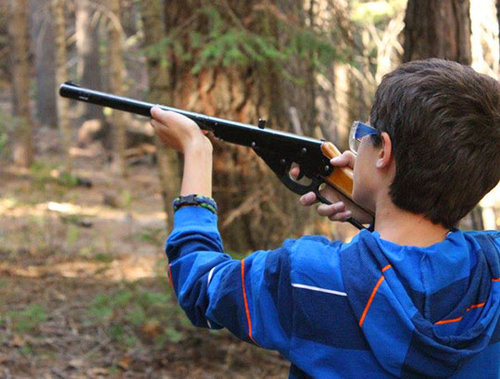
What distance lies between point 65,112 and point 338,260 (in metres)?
14.0

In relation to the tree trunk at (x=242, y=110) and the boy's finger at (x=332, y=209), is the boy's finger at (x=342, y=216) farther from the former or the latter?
the tree trunk at (x=242, y=110)

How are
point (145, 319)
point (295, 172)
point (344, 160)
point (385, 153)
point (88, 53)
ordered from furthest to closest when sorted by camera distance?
point (88, 53) < point (145, 319) < point (295, 172) < point (344, 160) < point (385, 153)

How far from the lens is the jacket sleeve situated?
5.81ft

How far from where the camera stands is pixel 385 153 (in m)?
1.82

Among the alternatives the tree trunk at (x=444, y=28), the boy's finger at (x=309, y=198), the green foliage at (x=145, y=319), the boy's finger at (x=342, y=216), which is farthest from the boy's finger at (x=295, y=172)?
the green foliage at (x=145, y=319)

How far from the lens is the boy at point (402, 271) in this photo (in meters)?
1.68

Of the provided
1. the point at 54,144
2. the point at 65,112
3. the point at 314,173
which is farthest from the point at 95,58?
the point at 314,173

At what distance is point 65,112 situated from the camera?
1488cm

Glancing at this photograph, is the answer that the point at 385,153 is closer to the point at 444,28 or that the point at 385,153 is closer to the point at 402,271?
the point at 402,271

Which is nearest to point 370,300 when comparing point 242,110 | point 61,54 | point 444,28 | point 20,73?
point 444,28

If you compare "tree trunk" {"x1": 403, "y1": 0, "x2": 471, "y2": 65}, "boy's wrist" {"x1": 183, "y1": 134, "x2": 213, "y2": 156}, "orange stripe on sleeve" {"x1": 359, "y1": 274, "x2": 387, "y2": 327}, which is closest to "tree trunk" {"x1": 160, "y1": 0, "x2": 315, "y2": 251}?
"tree trunk" {"x1": 403, "y1": 0, "x2": 471, "y2": 65}

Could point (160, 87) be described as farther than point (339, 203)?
Yes

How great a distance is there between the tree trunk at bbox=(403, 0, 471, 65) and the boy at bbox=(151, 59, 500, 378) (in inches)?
88.6

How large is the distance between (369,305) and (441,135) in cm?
48
